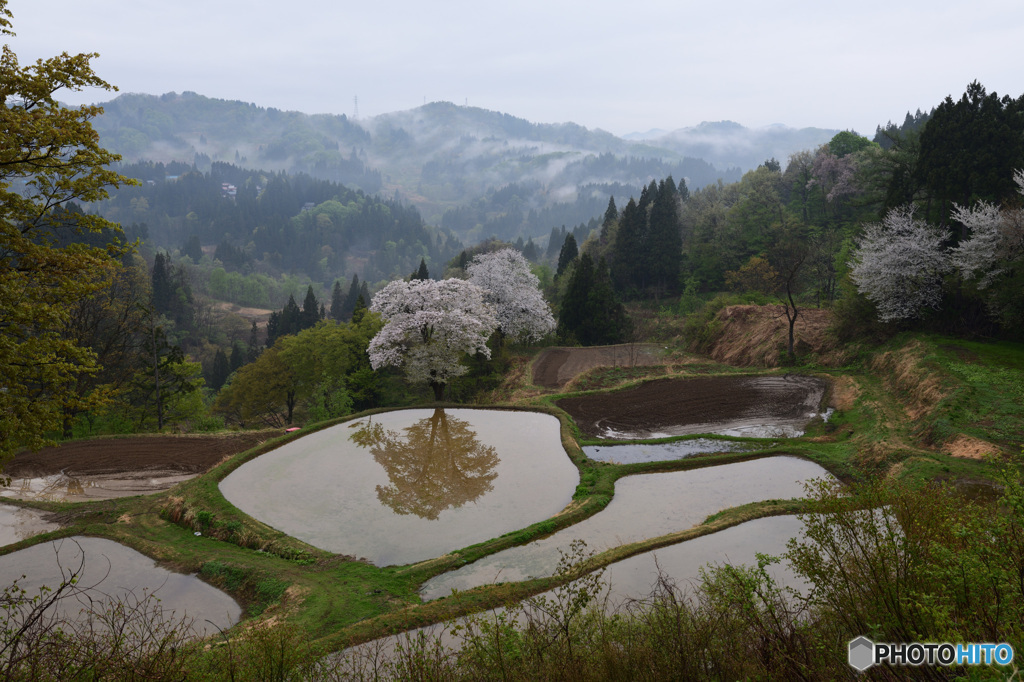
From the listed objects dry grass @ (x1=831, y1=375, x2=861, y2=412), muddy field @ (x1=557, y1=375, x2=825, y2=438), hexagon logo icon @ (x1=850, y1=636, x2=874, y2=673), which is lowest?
muddy field @ (x1=557, y1=375, x2=825, y2=438)

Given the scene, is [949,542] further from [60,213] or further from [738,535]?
[60,213]

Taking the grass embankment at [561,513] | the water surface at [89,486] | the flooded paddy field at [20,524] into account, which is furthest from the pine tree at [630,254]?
the flooded paddy field at [20,524]

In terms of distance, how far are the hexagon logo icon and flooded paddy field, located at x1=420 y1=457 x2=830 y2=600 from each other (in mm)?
7685

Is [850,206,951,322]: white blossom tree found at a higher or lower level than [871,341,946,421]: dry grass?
higher

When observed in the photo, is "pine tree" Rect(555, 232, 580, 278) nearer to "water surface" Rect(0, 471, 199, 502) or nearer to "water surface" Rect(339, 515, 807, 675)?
"water surface" Rect(0, 471, 199, 502)

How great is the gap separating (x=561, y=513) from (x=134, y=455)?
730 inches

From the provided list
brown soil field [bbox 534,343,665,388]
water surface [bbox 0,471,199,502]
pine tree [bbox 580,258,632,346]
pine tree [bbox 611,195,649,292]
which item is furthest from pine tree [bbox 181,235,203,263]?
water surface [bbox 0,471,199,502]

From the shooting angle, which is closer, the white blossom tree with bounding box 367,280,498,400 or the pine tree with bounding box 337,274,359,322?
the white blossom tree with bounding box 367,280,498,400

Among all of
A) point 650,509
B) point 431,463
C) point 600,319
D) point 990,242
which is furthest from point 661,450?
point 600,319

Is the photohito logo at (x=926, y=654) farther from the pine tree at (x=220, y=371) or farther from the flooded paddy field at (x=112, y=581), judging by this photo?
the pine tree at (x=220, y=371)

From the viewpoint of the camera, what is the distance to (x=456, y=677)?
797cm

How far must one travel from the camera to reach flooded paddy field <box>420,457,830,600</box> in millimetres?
13461

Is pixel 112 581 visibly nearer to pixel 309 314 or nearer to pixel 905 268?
pixel 905 268

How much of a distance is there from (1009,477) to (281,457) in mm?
21776
